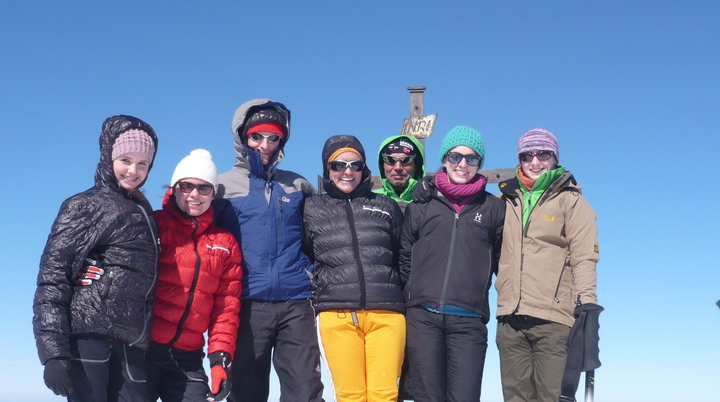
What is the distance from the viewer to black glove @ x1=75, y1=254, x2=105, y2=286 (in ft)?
13.5

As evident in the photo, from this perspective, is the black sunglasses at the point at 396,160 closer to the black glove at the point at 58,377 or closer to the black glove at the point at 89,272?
the black glove at the point at 89,272

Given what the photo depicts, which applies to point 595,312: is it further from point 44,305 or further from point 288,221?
point 44,305

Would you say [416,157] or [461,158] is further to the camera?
[416,157]

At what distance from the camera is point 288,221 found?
17.2 feet

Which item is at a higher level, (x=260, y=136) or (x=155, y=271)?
(x=260, y=136)

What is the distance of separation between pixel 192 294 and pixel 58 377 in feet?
3.73

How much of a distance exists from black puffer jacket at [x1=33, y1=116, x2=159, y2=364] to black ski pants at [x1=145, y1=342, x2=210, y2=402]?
464mm

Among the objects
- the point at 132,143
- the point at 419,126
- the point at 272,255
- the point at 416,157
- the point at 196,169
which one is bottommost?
the point at 272,255

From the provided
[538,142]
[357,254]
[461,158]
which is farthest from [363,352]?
[538,142]

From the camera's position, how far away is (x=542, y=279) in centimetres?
496

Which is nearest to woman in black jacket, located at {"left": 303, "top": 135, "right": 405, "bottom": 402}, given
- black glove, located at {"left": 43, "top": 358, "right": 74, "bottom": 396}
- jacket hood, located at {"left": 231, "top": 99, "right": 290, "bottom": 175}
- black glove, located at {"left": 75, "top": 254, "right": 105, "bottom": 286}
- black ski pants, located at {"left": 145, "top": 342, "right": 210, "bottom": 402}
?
jacket hood, located at {"left": 231, "top": 99, "right": 290, "bottom": 175}

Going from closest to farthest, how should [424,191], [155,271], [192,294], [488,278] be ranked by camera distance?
1. [155,271]
2. [192,294]
3. [488,278]
4. [424,191]

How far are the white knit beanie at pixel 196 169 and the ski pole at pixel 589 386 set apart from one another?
10.6ft

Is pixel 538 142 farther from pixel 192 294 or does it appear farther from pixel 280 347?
pixel 192 294
